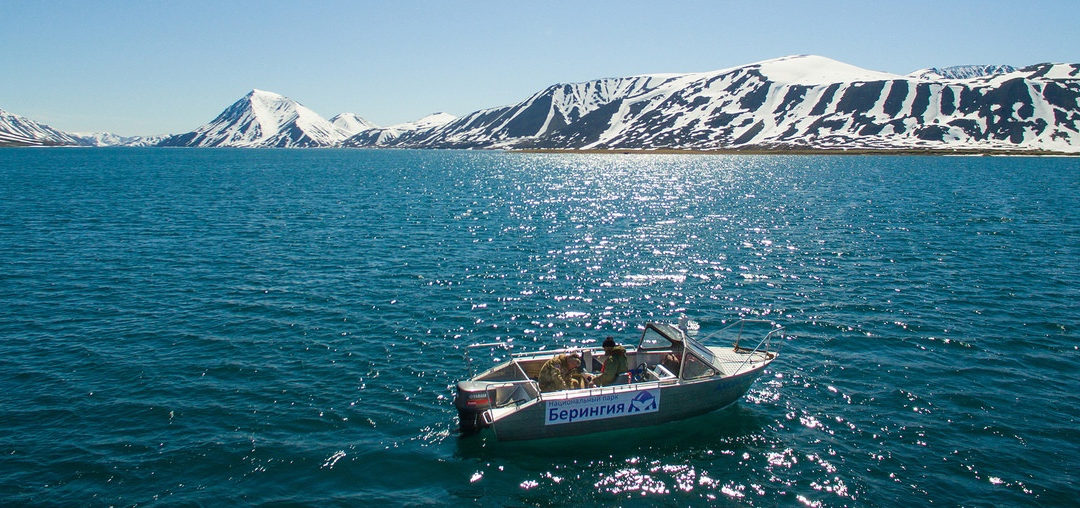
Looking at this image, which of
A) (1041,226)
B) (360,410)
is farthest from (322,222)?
(1041,226)

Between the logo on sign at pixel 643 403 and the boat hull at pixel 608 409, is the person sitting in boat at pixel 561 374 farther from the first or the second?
the logo on sign at pixel 643 403

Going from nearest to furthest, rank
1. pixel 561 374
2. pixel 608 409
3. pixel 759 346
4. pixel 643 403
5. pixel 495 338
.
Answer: pixel 608 409, pixel 643 403, pixel 561 374, pixel 759 346, pixel 495 338

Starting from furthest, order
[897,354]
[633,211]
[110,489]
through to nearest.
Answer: [633,211], [897,354], [110,489]

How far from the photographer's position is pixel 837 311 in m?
33.8

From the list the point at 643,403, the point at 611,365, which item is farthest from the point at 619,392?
the point at 611,365

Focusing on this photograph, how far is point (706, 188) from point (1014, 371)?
82342mm

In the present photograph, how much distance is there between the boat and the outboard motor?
0.03 meters

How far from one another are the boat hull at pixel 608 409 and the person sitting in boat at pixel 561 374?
39.8 inches

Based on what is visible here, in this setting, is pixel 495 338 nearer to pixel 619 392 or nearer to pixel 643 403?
pixel 619 392

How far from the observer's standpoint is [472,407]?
66.4ft

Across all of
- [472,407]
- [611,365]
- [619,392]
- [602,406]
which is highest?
[611,365]

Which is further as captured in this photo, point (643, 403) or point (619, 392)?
point (643, 403)

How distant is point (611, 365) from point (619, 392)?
1.74m

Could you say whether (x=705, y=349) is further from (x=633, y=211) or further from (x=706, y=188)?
(x=706, y=188)
